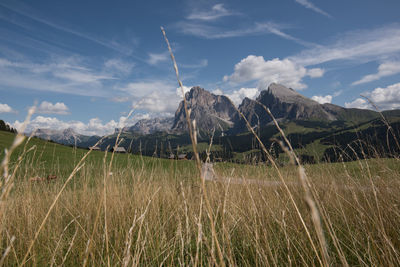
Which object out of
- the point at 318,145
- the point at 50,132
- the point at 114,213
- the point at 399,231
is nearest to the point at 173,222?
the point at 114,213

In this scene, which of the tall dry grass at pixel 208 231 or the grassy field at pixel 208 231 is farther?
the grassy field at pixel 208 231

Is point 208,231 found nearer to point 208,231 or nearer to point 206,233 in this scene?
point 208,231

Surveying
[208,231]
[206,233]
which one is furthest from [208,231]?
[206,233]

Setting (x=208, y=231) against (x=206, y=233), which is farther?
(x=206, y=233)

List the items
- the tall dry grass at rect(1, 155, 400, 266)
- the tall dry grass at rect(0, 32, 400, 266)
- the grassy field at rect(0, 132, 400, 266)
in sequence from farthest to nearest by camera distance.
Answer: the tall dry grass at rect(1, 155, 400, 266)
the grassy field at rect(0, 132, 400, 266)
the tall dry grass at rect(0, 32, 400, 266)

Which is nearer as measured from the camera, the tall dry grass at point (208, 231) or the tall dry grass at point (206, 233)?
the tall dry grass at point (208, 231)

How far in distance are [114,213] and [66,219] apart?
3.19ft

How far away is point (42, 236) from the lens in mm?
2625

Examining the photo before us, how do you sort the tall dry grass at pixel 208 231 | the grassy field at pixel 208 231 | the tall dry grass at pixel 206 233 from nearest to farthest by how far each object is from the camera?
1. the tall dry grass at pixel 208 231
2. the grassy field at pixel 208 231
3. the tall dry grass at pixel 206 233

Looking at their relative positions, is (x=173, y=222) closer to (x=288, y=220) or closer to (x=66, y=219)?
(x=288, y=220)

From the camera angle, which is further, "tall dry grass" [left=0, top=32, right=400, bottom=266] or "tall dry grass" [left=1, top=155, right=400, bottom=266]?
"tall dry grass" [left=1, top=155, right=400, bottom=266]

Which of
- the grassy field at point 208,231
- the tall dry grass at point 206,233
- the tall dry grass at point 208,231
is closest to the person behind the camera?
the tall dry grass at point 208,231

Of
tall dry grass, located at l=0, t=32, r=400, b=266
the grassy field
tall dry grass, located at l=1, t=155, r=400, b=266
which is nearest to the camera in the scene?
tall dry grass, located at l=0, t=32, r=400, b=266

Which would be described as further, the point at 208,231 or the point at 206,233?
the point at 206,233
